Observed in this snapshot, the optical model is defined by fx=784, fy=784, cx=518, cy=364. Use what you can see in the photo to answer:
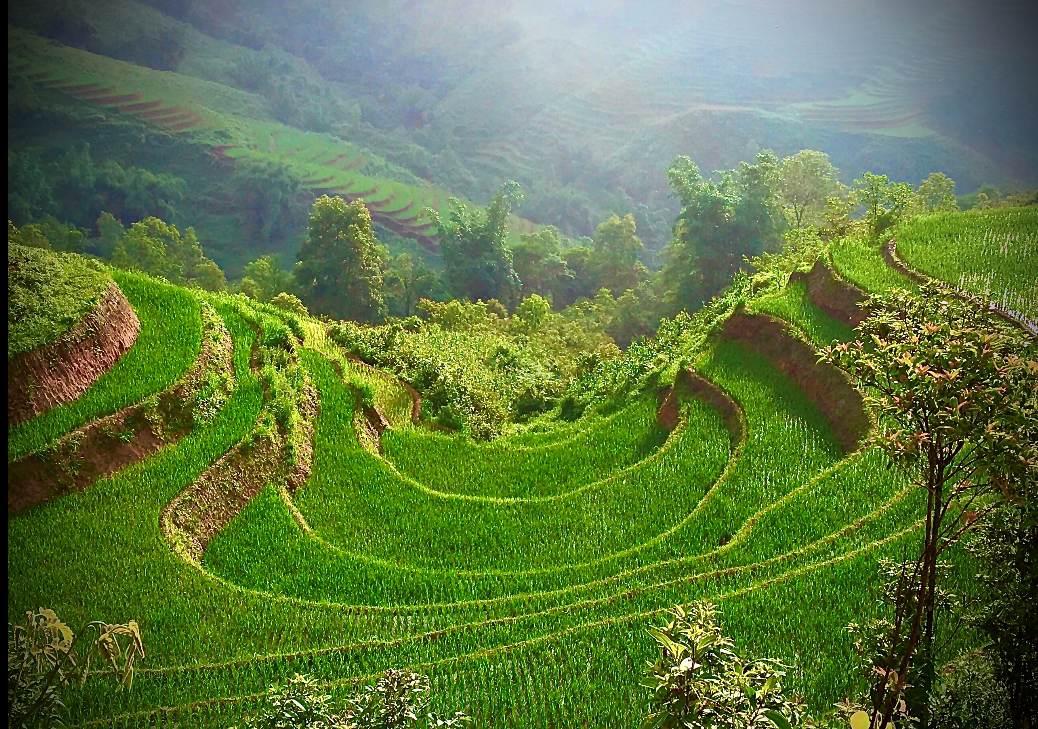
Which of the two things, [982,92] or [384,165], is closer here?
[982,92]

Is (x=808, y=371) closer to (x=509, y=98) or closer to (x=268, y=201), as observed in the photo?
(x=268, y=201)

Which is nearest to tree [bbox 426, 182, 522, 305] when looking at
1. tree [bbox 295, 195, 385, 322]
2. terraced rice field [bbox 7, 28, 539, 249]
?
tree [bbox 295, 195, 385, 322]

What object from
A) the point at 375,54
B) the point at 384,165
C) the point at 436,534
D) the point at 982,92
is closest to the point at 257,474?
the point at 436,534

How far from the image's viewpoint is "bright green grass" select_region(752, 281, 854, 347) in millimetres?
5824

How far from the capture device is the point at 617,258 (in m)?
19.0

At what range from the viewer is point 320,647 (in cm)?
350

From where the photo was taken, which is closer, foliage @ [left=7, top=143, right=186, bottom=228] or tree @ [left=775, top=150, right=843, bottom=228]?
A: foliage @ [left=7, top=143, right=186, bottom=228]

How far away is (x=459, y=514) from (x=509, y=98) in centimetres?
2523

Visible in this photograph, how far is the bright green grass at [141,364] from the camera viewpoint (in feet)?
15.0

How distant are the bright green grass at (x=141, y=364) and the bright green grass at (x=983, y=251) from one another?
5.30 metres

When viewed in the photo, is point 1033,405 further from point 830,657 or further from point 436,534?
point 436,534

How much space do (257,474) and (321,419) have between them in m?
0.84

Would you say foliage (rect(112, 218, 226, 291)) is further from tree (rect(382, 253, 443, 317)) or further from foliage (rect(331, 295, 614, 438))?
foliage (rect(331, 295, 614, 438))

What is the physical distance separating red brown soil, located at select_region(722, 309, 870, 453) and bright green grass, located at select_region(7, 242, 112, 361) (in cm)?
476
